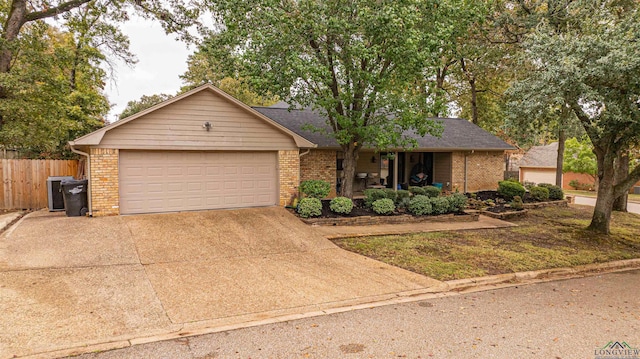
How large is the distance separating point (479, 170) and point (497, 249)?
1148 centimetres

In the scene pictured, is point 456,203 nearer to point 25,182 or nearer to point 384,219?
point 384,219

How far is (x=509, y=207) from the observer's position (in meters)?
15.5

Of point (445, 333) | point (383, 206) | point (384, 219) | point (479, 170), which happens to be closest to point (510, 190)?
Result: point (479, 170)

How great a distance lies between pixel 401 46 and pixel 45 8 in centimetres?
1333

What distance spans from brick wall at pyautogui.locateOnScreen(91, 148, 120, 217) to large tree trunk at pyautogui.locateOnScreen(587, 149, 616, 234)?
1382cm

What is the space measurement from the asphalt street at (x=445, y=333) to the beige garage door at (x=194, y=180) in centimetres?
736

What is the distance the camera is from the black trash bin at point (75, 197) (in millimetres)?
10297

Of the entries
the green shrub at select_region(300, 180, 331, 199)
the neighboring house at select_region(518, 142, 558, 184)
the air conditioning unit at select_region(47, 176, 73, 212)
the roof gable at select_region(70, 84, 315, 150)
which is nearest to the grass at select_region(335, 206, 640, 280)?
the green shrub at select_region(300, 180, 331, 199)

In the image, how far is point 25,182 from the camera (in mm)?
12562

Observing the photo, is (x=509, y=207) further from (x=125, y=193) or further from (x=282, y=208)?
(x=125, y=193)

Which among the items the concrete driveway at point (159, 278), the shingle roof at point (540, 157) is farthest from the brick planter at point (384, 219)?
the shingle roof at point (540, 157)

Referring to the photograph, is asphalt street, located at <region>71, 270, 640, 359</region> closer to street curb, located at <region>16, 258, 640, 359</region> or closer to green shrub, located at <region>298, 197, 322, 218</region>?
street curb, located at <region>16, 258, 640, 359</region>

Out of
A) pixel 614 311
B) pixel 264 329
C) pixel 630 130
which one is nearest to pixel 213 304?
pixel 264 329

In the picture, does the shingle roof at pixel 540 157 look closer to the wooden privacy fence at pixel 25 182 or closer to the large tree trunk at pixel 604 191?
the large tree trunk at pixel 604 191
